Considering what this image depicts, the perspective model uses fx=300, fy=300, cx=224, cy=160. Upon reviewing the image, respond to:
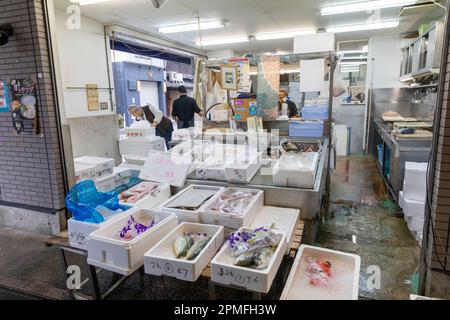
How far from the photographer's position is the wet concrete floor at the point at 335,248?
2.47 meters

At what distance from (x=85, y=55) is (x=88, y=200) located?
12.4ft

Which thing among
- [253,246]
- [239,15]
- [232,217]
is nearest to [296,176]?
[232,217]

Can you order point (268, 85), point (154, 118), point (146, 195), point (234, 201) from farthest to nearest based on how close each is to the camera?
point (154, 118), point (268, 85), point (146, 195), point (234, 201)

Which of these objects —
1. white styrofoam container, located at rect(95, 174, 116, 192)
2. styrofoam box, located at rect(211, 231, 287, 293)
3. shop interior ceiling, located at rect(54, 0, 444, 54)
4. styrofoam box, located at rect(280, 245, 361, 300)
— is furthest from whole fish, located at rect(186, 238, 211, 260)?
shop interior ceiling, located at rect(54, 0, 444, 54)

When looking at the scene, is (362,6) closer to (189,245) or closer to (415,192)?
(415,192)

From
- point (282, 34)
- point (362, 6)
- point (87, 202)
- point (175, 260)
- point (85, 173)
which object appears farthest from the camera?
point (282, 34)

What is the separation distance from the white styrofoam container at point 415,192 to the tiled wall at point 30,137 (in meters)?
3.77

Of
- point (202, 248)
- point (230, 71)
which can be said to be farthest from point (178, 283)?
point (230, 71)

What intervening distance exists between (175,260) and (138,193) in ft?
3.64

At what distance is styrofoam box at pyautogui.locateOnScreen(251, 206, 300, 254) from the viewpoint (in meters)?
2.12

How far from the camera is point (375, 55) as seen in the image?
7.57 meters

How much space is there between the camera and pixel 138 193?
2611 millimetres

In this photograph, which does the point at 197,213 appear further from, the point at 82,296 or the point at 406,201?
the point at 406,201

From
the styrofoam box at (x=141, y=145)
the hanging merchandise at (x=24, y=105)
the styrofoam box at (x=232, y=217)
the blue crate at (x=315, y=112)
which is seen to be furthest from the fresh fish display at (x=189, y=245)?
the styrofoam box at (x=141, y=145)
